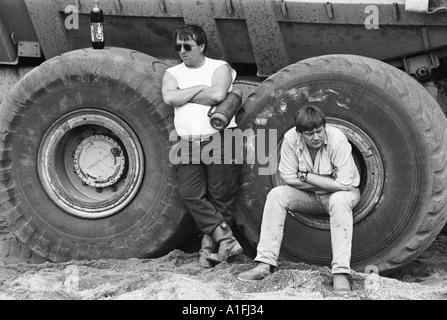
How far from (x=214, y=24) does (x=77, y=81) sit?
1169mm

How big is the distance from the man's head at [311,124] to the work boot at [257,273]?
939 mm

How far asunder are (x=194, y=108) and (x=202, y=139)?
24 centimetres

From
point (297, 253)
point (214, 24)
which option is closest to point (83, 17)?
point (214, 24)

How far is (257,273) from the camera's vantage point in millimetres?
6793

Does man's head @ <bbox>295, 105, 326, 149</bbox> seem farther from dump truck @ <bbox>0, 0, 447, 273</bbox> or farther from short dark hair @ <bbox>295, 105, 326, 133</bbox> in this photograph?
dump truck @ <bbox>0, 0, 447, 273</bbox>

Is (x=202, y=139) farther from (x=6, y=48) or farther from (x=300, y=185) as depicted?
(x=6, y=48)

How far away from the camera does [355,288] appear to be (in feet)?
21.5

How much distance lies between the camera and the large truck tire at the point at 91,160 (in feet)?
24.8

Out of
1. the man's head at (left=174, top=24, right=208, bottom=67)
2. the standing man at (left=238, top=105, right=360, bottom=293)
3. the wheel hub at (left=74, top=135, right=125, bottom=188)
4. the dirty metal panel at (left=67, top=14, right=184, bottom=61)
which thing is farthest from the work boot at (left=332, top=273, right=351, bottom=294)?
the dirty metal panel at (left=67, top=14, right=184, bottom=61)

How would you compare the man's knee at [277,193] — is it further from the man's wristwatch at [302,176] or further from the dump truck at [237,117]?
the dump truck at [237,117]

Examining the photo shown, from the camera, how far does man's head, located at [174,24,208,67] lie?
721cm

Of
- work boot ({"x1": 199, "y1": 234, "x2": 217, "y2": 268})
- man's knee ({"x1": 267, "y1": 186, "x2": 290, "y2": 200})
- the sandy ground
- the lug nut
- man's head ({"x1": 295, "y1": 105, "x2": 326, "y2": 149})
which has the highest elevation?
man's head ({"x1": 295, "y1": 105, "x2": 326, "y2": 149})

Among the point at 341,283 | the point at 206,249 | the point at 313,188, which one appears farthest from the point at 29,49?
the point at 341,283
